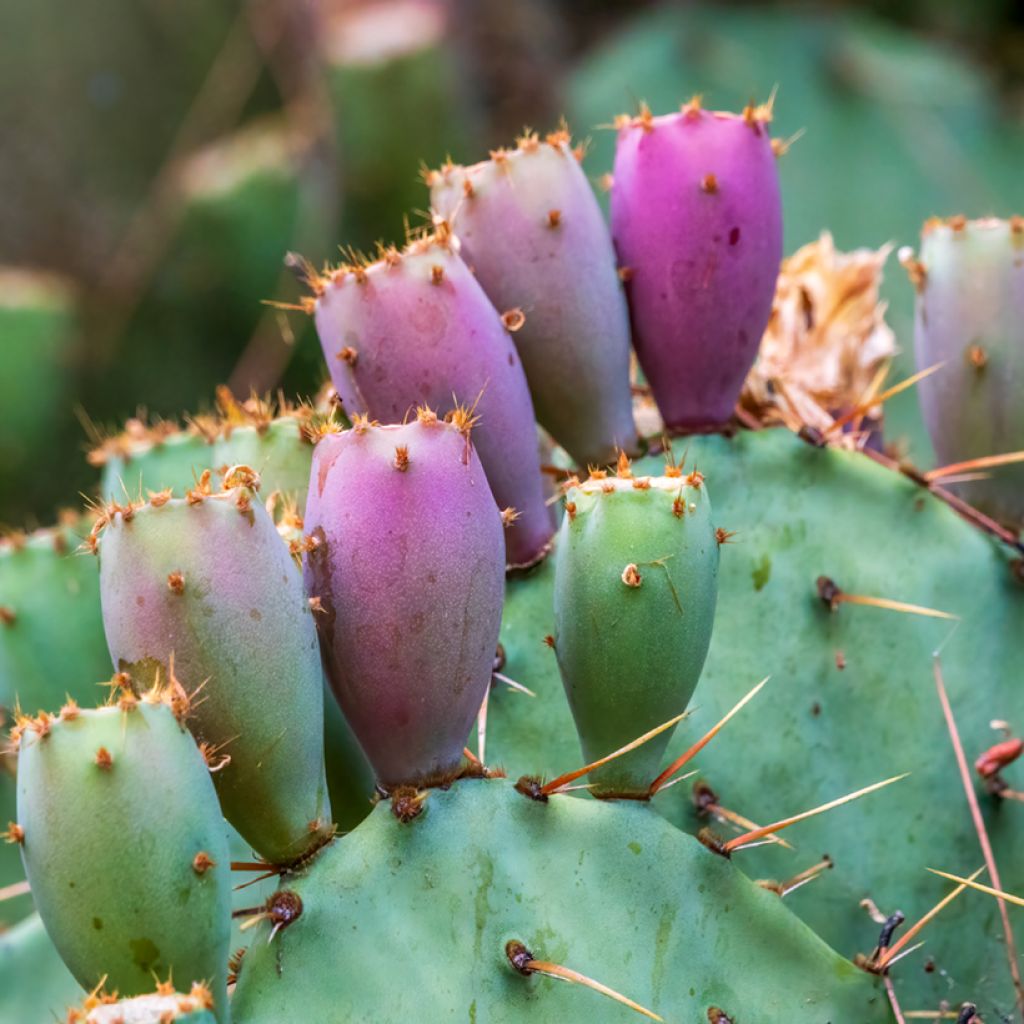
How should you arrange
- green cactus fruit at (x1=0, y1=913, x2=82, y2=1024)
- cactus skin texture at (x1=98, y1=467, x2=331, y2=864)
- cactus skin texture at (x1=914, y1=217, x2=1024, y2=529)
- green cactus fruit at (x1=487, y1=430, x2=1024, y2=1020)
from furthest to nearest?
1. green cactus fruit at (x1=0, y1=913, x2=82, y2=1024)
2. cactus skin texture at (x1=914, y1=217, x2=1024, y2=529)
3. green cactus fruit at (x1=487, y1=430, x2=1024, y2=1020)
4. cactus skin texture at (x1=98, y1=467, x2=331, y2=864)

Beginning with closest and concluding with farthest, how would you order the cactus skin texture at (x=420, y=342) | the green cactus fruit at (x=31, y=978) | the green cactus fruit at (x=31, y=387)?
the cactus skin texture at (x=420, y=342)
the green cactus fruit at (x=31, y=978)
the green cactus fruit at (x=31, y=387)

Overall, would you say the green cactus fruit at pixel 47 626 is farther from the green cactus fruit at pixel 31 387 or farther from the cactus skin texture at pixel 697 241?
the green cactus fruit at pixel 31 387

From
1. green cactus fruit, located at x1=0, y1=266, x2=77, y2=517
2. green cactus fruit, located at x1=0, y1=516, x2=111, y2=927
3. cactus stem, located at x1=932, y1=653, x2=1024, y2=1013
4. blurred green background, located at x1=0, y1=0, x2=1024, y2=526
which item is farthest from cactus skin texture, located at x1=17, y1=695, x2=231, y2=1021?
green cactus fruit, located at x1=0, y1=266, x2=77, y2=517

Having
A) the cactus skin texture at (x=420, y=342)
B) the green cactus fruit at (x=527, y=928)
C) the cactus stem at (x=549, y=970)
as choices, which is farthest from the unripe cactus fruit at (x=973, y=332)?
the cactus stem at (x=549, y=970)

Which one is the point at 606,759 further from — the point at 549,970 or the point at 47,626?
the point at 47,626

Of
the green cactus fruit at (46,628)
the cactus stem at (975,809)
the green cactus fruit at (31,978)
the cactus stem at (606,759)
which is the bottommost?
the green cactus fruit at (31,978)

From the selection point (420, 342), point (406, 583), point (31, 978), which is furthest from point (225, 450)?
point (31, 978)

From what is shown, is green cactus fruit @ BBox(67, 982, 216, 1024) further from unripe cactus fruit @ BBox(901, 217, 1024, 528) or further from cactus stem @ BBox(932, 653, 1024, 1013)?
unripe cactus fruit @ BBox(901, 217, 1024, 528)

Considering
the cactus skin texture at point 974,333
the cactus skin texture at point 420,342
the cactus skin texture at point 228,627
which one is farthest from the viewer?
the cactus skin texture at point 974,333
